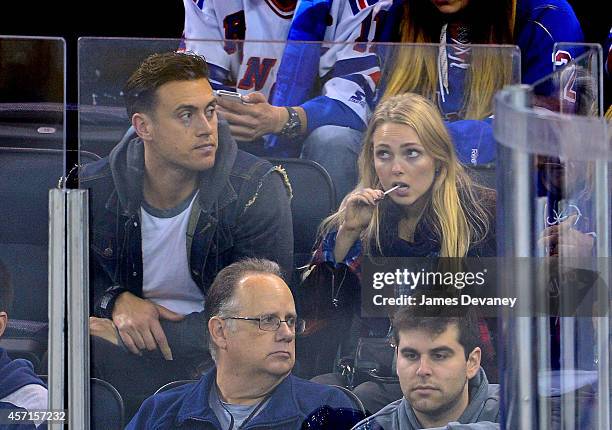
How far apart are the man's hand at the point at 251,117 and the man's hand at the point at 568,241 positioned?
63cm

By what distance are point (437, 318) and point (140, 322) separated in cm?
61

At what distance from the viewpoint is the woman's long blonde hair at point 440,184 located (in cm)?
226

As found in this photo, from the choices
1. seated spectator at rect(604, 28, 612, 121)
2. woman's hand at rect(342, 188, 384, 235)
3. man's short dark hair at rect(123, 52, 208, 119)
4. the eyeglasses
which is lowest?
the eyeglasses

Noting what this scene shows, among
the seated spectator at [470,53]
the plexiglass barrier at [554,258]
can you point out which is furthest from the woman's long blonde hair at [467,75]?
the plexiglass barrier at [554,258]

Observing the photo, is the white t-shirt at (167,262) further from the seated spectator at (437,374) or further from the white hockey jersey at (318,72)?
the seated spectator at (437,374)

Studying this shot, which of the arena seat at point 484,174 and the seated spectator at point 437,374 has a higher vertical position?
the arena seat at point 484,174

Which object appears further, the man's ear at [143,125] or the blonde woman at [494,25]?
the blonde woman at [494,25]

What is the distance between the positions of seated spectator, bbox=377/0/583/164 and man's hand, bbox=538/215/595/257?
15.1 inches

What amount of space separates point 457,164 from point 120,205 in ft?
2.32

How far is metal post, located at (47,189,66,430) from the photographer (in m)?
2.18

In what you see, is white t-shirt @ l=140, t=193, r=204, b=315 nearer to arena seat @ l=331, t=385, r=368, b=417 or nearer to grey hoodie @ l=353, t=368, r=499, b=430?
arena seat @ l=331, t=385, r=368, b=417

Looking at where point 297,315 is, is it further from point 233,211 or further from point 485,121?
point 485,121

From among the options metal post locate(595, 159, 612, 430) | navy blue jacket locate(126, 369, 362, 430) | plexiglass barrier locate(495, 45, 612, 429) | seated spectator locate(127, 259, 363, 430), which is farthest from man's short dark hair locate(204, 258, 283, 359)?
metal post locate(595, 159, 612, 430)

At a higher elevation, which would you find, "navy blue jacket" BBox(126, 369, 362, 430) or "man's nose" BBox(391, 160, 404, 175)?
"man's nose" BBox(391, 160, 404, 175)
